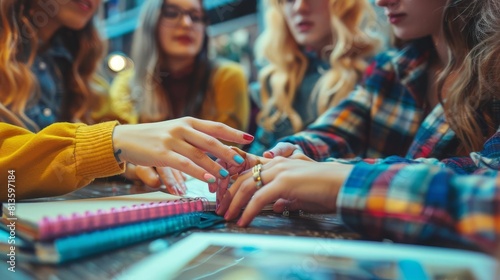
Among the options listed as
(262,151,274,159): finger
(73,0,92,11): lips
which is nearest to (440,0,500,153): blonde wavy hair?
(262,151,274,159): finger

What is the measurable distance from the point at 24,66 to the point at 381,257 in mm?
1036

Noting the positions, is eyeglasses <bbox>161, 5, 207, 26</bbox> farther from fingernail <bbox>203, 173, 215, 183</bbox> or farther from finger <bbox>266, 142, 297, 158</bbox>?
fingernail <bbox>203, 173, 215, 183</bbox>

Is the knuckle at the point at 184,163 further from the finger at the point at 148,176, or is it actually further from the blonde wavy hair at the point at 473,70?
the blonde wavy hair at the point at 473,70

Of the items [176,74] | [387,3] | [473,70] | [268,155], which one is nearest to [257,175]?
[268,155]

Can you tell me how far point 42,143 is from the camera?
66 centimetres

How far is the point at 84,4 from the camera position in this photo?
4.22ft

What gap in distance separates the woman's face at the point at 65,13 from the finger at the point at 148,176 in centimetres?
59

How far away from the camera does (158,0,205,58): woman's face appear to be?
1450mm

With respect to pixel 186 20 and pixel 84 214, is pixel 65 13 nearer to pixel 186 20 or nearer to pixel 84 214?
pixel 186 20

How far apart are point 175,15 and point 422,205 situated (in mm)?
1194

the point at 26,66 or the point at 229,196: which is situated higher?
the point at 26,66

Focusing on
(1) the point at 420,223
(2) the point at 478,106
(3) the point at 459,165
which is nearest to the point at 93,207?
(1) the point at 420,223

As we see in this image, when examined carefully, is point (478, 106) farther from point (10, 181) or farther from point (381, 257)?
point (10, 181)

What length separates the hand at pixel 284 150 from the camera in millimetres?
772
